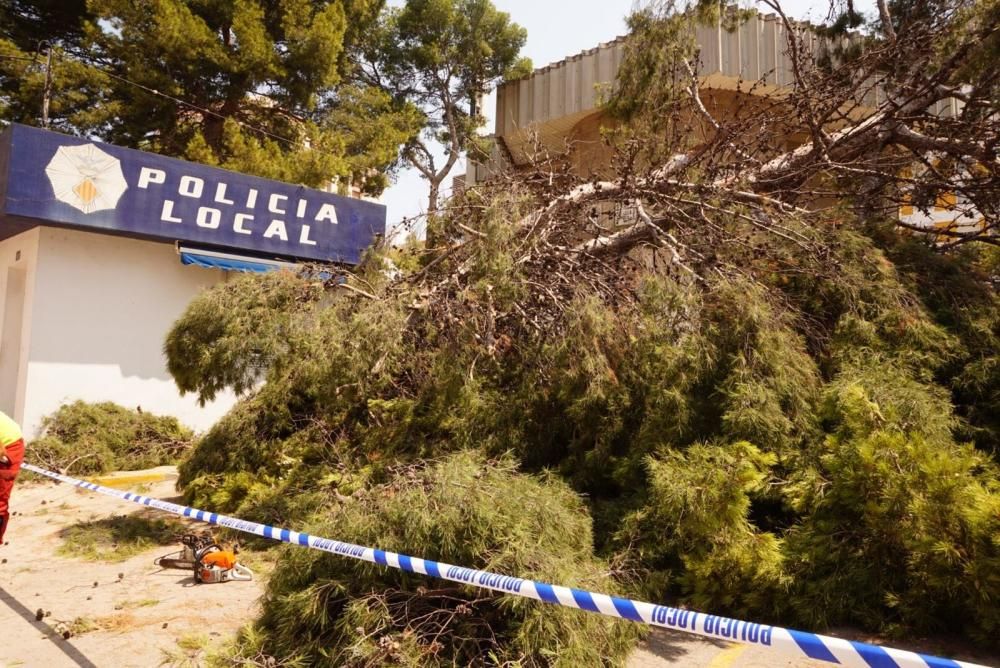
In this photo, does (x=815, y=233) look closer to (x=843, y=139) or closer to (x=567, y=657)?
(x=843, y=139)

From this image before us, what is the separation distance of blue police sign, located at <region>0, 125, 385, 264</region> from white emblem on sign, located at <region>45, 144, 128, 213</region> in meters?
0.01

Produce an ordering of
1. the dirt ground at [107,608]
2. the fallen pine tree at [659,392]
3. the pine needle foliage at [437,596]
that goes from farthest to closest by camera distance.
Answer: the dirt ground at [107,608]
the fallen pine tree at [659,392]
the pine needle foliage at [437,596]

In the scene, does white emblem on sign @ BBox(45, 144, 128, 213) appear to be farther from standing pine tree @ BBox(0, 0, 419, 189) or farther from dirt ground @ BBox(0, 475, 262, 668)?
dirt ground @ BBox(0, 475, 262, 668)

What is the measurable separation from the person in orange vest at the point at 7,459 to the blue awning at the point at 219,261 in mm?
6247

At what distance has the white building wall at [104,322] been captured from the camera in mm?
10602

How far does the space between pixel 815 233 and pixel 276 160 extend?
12.3m

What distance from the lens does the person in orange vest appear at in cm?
505

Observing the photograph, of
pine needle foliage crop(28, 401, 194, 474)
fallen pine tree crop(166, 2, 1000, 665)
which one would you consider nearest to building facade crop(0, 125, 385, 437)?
pine needle foliage crop(28, 401, 194, 474)

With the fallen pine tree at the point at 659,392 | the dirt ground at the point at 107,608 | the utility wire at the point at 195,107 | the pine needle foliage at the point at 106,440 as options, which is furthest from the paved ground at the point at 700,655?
the utility wire at the point at 195,107

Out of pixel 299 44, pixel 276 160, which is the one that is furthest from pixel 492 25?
pixel 276 160

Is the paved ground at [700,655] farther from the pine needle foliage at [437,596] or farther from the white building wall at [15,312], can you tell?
the white building wall at [15,312]

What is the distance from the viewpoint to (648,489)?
4684 millimetres

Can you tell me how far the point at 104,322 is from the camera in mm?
11250

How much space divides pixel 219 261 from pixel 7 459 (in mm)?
7051
